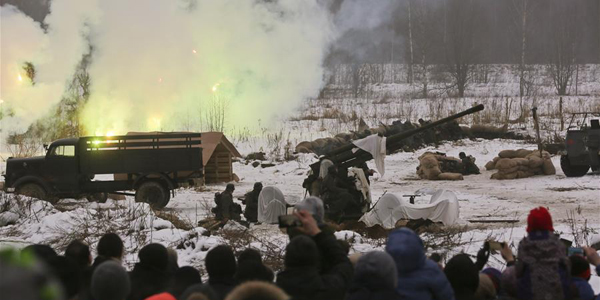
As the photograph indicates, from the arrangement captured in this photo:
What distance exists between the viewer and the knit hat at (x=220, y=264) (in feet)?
15.9

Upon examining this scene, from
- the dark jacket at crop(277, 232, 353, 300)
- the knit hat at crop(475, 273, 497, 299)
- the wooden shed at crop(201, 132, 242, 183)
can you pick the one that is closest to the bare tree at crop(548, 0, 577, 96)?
the wooden shed at crop(201, 132, 242, 183)

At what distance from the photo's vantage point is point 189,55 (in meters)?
32.7

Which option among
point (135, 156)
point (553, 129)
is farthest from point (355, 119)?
point (135, 156)

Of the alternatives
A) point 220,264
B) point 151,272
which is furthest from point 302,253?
point 151,272

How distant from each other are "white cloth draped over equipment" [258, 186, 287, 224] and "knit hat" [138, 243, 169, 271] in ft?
30.6

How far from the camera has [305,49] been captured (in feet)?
111

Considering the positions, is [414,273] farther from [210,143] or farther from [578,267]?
[210,143]

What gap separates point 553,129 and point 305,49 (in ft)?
37.6

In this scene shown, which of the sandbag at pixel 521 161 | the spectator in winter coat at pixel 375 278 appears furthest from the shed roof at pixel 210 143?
the spectator in winter coat at pixel 375 278

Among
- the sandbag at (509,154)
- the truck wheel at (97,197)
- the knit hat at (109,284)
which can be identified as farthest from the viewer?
the sandbag at (509,154)

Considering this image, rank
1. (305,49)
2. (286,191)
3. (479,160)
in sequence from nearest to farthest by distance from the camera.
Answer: (286,191)
(479,160)
(305,49)

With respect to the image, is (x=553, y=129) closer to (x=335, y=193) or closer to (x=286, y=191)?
(x=286, y=191)

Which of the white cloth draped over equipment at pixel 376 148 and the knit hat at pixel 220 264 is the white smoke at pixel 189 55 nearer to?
the white cloth draped over equipment at pixel 376 148

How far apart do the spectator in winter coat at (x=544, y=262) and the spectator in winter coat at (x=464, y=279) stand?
1.09 ft
